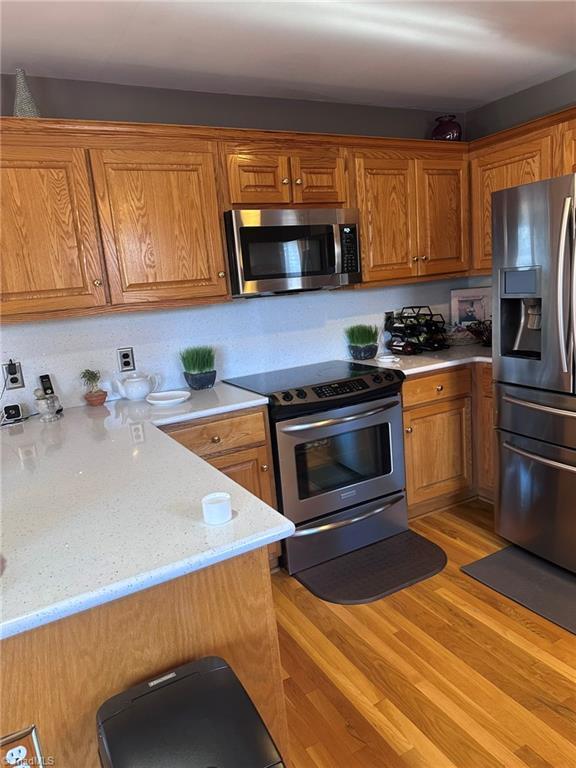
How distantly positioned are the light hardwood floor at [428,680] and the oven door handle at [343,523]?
26cm

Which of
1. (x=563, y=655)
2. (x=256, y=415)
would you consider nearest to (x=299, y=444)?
(x=256, y=415)

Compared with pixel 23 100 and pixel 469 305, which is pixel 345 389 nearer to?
→ pixel 469 305

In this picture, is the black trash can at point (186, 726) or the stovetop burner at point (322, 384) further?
the stovetop burner at point (322, 384)

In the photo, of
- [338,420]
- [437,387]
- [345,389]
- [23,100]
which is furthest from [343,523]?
[23,100]

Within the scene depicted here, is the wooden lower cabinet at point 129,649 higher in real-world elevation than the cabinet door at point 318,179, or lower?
lower

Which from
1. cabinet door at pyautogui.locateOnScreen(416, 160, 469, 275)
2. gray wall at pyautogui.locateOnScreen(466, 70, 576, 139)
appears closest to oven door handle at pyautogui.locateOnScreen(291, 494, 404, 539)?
cabinet door at pyautogui.locateOnScreen(416, 160, 469, 275)

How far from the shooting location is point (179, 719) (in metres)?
0.92

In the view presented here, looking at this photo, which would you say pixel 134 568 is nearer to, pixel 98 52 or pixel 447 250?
pixel 98 52

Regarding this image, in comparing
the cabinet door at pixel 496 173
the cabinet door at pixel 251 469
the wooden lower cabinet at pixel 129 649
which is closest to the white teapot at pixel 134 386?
the cabinet door at pixel 251 469

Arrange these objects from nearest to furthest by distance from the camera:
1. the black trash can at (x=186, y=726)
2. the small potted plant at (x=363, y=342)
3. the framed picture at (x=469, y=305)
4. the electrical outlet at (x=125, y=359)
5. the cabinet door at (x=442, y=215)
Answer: the black trash can at (x=186, y=726), the electrical outlet at (x=125, y=359), the cabinet door at (x=442, y=215), the small potted plant at (x=363, y=342), the framed picture at (x=469, y=305)

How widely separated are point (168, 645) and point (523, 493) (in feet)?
6.43

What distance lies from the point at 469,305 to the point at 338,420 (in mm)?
1584

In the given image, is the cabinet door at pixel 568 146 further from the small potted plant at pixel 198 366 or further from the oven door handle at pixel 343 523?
the small potted plant at pixel 198 366

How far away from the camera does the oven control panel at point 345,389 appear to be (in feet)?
8.13
